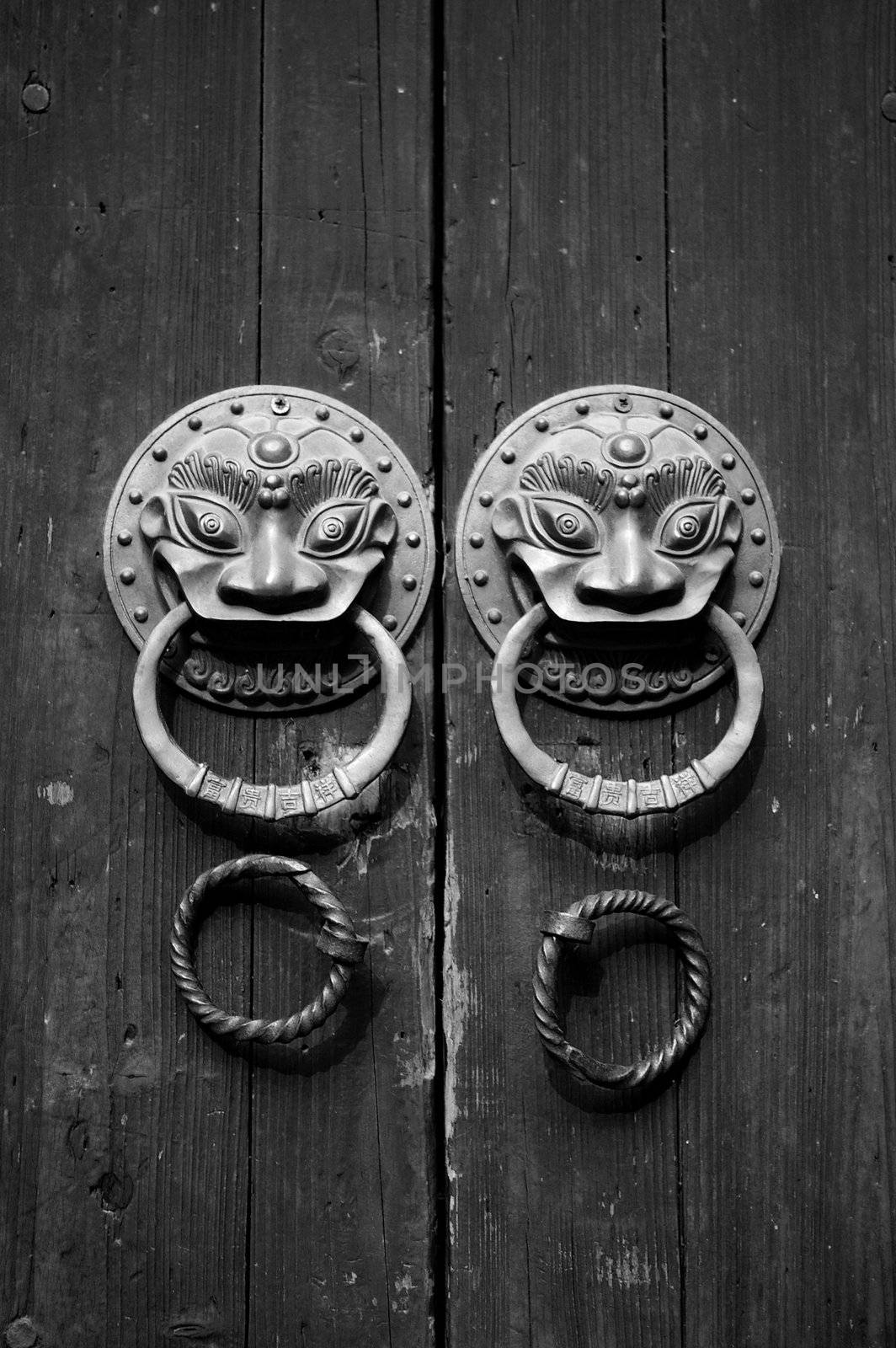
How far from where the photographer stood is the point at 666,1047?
79cm

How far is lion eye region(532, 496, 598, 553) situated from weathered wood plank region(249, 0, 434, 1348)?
9 cm

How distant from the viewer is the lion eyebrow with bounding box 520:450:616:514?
2.68ft

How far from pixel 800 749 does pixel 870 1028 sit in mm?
204

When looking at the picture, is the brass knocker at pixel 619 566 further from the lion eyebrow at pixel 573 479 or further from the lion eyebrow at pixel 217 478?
the lion eyebrow at pixel 217 478

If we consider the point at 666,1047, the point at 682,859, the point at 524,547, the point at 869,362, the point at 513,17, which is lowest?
the point at 666,1047

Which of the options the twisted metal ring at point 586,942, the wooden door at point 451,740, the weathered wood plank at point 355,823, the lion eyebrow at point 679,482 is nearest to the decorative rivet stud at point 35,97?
the wooden door at point 451,740

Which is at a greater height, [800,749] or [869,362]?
[869,362]

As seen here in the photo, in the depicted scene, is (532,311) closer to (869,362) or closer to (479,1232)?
(869,362)

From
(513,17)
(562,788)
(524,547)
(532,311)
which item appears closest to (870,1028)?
(562,788)

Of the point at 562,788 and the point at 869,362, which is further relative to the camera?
the point at 869,362

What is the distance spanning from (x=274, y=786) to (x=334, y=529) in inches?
7.0

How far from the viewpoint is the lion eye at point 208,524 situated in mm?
796

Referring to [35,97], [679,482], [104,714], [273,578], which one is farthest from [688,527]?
[35,97]

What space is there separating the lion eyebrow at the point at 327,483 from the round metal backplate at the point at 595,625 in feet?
0.25
